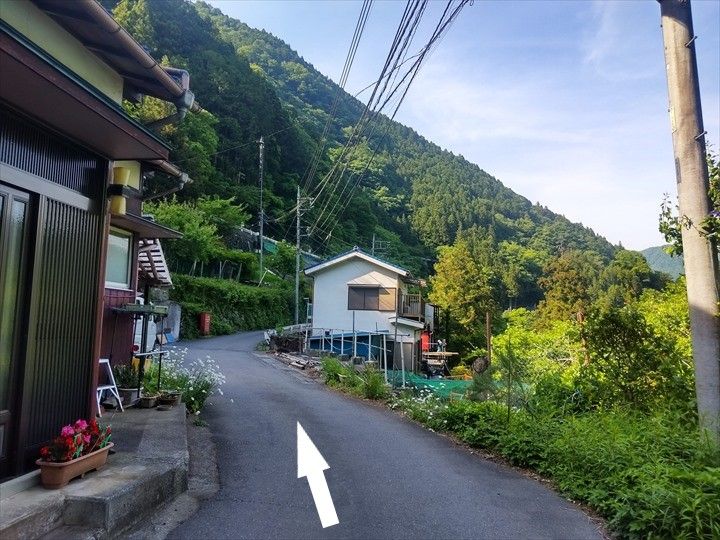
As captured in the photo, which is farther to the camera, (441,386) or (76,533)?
(441,386)

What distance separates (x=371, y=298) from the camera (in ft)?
78.2

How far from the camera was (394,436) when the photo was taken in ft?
24.7

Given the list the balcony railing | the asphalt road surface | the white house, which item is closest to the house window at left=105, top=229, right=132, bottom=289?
the asphalt road surface

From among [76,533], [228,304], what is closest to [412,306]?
[228,304]

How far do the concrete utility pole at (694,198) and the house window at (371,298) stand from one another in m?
19.0

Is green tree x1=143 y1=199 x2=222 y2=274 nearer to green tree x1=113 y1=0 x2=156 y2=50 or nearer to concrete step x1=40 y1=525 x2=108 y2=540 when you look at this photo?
green tree x1=113 y1=0 x2=156 y2=50

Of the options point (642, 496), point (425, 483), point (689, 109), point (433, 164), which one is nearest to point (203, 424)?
point (425, 483)

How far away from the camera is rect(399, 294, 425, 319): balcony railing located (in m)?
24.9

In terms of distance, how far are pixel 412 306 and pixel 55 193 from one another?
22.4 meters

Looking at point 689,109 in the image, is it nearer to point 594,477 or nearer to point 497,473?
point 594,477

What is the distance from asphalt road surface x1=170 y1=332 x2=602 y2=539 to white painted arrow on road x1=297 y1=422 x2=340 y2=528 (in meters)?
0.06

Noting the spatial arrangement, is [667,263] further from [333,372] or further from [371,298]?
[333,372]

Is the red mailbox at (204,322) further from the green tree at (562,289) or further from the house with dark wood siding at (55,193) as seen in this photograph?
the house with dark wood siding at (55,193)

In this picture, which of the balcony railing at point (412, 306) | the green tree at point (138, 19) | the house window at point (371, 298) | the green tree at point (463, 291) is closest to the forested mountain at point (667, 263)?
the green tree at point (463, 291)
